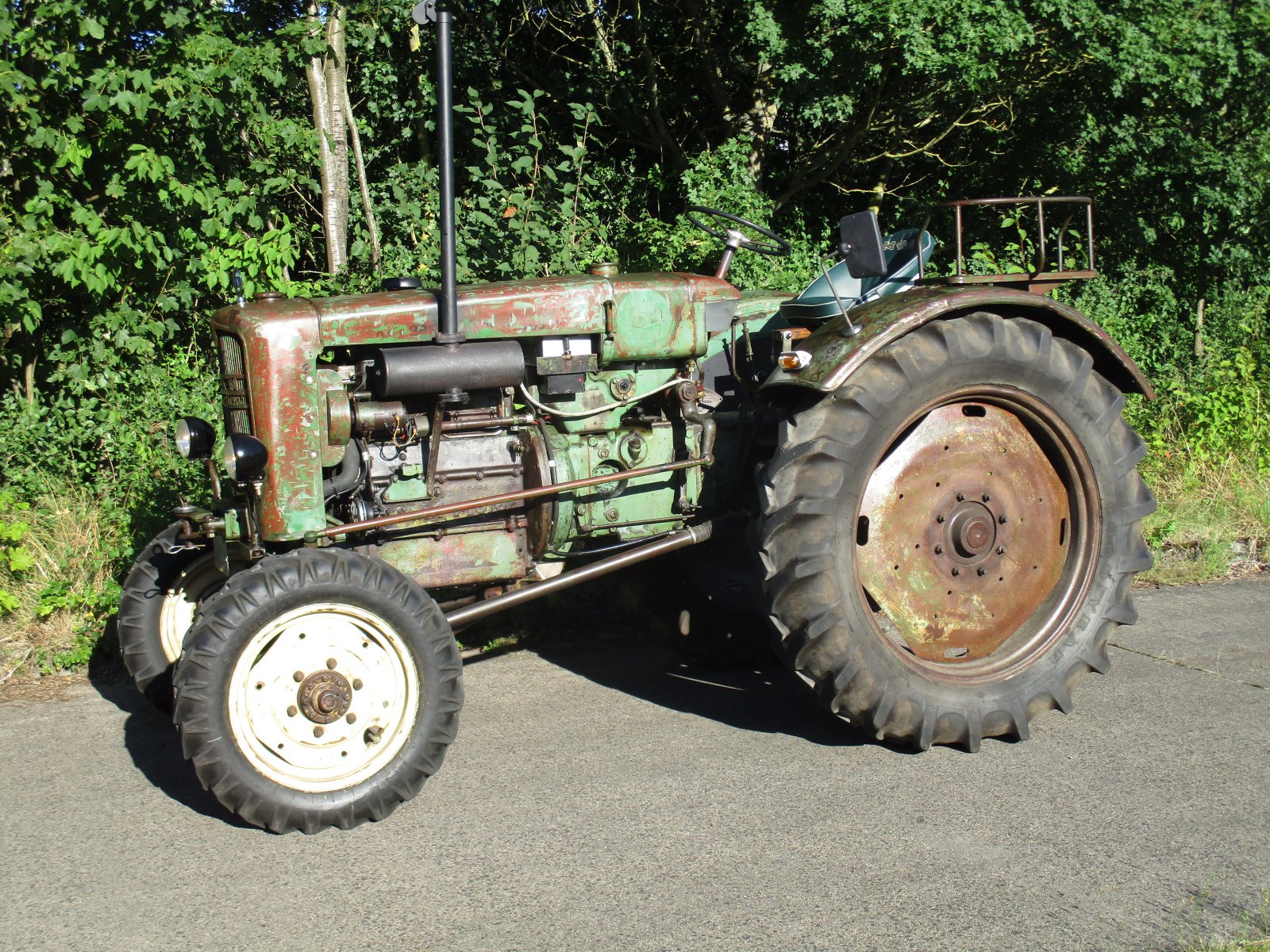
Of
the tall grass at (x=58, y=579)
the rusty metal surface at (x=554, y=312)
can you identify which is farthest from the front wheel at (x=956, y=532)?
the tall grass at (x=58, y=579)

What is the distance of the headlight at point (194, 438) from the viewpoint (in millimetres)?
4016

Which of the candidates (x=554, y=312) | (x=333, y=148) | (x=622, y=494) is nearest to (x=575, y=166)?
(x=333, y=148)

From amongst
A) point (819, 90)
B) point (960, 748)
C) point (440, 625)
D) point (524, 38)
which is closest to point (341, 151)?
point (524, 38)

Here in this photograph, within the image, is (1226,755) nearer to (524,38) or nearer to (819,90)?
(819,90)

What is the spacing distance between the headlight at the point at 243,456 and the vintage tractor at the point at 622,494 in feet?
0.03

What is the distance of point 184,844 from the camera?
11.7ft

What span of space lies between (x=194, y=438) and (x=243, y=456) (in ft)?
1.39

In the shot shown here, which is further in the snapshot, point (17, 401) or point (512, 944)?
point (17, 401)

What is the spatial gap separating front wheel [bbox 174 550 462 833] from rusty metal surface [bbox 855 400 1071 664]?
1625mm

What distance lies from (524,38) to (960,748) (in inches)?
280

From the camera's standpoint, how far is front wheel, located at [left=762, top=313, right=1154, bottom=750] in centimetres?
405

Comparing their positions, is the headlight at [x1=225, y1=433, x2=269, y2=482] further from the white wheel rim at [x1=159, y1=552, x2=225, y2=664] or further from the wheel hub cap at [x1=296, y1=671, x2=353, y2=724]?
the white wheel rim at [x1=159, y1=552, x2=225, y2=664]

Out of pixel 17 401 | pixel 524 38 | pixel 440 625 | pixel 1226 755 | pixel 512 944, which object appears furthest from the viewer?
pixel 524 38

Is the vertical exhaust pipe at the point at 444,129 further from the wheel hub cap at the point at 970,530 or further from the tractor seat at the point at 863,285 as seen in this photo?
the wheel hub cap at the point at 970,530
